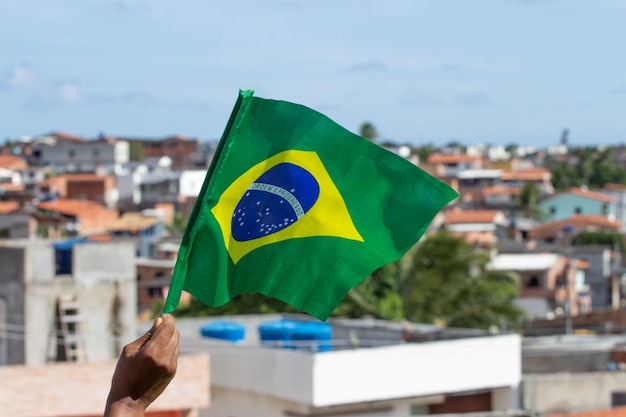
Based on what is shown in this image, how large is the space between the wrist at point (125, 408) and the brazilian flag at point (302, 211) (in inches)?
63.3

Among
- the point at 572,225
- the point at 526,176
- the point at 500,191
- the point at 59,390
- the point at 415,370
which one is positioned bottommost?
the point at 59,390

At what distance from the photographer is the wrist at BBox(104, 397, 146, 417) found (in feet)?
12.9

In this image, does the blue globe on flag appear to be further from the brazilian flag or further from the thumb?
the thumb

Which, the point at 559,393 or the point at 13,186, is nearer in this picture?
the point at 559,393

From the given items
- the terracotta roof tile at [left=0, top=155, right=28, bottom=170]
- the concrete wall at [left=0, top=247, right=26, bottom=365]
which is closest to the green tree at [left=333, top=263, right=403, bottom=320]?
the concrete wall at [left=0, top=247, right=26, bottom=365]

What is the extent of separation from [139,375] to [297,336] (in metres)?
18.3

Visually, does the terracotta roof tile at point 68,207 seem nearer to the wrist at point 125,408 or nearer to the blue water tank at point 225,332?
the blue water tank at point 225,332

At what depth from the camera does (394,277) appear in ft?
114

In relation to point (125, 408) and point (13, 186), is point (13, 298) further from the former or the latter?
point (13, 186)

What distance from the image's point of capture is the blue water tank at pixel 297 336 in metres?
21.8

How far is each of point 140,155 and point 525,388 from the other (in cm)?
10744

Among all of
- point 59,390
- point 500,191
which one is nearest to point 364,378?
point 59,390

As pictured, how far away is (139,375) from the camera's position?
13.0 feet

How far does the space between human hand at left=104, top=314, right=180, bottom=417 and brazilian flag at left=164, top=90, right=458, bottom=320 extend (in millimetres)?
1557
